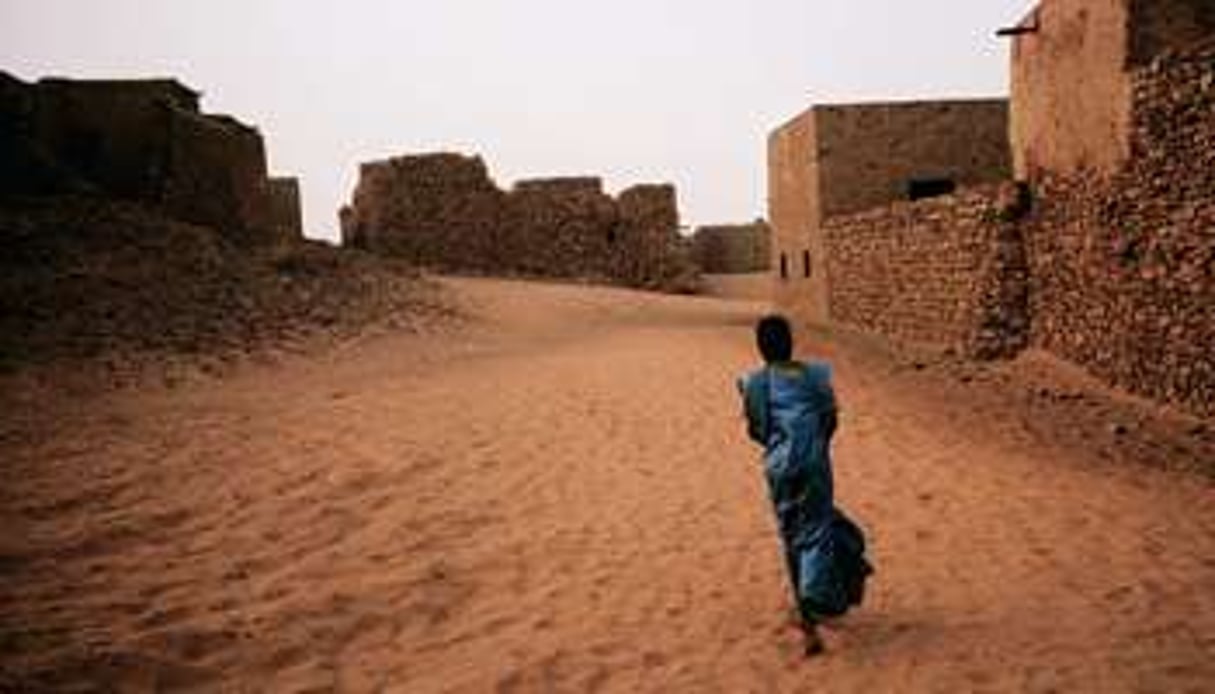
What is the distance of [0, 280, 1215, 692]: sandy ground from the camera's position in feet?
15.8

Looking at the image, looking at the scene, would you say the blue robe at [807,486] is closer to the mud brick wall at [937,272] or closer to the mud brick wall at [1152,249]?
the mud brick wall at [1152,249]

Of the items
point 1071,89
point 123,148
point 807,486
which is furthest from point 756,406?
point 123,148

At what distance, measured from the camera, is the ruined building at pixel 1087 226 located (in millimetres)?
8711

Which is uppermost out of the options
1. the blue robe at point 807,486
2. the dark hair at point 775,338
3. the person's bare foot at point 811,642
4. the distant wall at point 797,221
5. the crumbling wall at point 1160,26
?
the crumbling wall at point 1160,26

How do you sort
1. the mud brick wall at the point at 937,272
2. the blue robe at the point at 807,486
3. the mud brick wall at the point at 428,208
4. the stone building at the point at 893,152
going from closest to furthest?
the blue robe at the point at 807,486 → the mud brick wall at the point at 937,272 → the stone building at the point at 893,152 → the mud brick wall at the point at 428,208

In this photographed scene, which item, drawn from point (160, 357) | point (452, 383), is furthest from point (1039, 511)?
point (160, 357)

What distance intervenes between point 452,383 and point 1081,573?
252 inches

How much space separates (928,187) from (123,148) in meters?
11.2

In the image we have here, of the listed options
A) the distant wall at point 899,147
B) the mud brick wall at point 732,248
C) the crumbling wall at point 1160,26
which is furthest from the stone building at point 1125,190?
the mud brick wall at point 732,248

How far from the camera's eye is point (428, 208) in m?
23.6

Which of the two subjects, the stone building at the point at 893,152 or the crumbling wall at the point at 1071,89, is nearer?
the crumbling wall at the point at 1071,89

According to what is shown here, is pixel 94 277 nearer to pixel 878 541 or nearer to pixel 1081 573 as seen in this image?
pixel 878 541

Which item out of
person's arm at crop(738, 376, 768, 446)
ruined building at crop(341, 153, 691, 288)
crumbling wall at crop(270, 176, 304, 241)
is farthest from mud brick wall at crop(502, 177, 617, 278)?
person's arm at crop(738, 376, 768, 446)

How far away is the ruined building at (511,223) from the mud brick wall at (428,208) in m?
0.02
